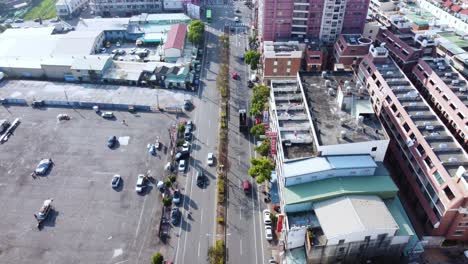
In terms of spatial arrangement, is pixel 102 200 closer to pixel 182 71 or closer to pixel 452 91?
pixel 182 71

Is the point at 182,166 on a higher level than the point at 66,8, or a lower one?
lower

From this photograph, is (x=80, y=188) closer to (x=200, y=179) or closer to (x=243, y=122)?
(x=200, y=179)

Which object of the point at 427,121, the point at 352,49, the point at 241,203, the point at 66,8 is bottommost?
the point at 241,203

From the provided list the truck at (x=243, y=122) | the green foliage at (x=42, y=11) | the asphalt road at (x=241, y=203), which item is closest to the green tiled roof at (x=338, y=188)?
the asphalt road at (x=241, y=203)

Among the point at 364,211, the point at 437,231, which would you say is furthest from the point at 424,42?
the point at 364,211

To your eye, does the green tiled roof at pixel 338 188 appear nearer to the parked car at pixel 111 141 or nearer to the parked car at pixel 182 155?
the parked car at pixel 182 155

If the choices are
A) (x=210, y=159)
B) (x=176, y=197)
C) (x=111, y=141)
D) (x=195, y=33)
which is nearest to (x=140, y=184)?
(x=176, y=197)

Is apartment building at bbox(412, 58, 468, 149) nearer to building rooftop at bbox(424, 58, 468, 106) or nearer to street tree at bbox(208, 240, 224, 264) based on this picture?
building rooftop at bbox(424, 58, 468, 106)
